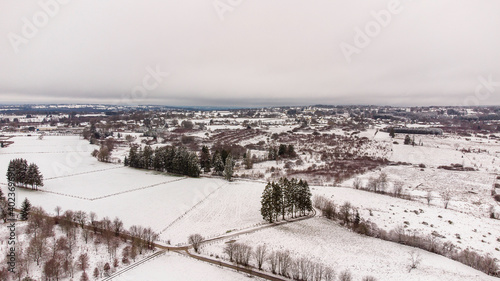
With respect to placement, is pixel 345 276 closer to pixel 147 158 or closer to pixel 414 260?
pixel 414 260

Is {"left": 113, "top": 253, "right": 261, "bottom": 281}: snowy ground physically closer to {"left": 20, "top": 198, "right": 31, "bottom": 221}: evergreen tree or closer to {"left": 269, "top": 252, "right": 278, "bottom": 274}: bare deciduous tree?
{"left": 269, "top": 252, "right": 278, "bottom": 274}: bare deciduous tree

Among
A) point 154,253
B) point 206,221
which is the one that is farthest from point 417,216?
point 154,253

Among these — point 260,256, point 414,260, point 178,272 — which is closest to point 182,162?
point 178,272

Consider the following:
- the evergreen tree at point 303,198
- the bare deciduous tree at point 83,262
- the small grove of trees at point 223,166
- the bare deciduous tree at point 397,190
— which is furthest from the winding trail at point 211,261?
the bare deciduous tree at point 397,190

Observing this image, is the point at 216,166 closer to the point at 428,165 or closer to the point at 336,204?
the point at 336,204

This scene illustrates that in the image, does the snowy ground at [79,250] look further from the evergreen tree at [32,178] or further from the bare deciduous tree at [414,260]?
the bare deciduous tree at [414,260]
